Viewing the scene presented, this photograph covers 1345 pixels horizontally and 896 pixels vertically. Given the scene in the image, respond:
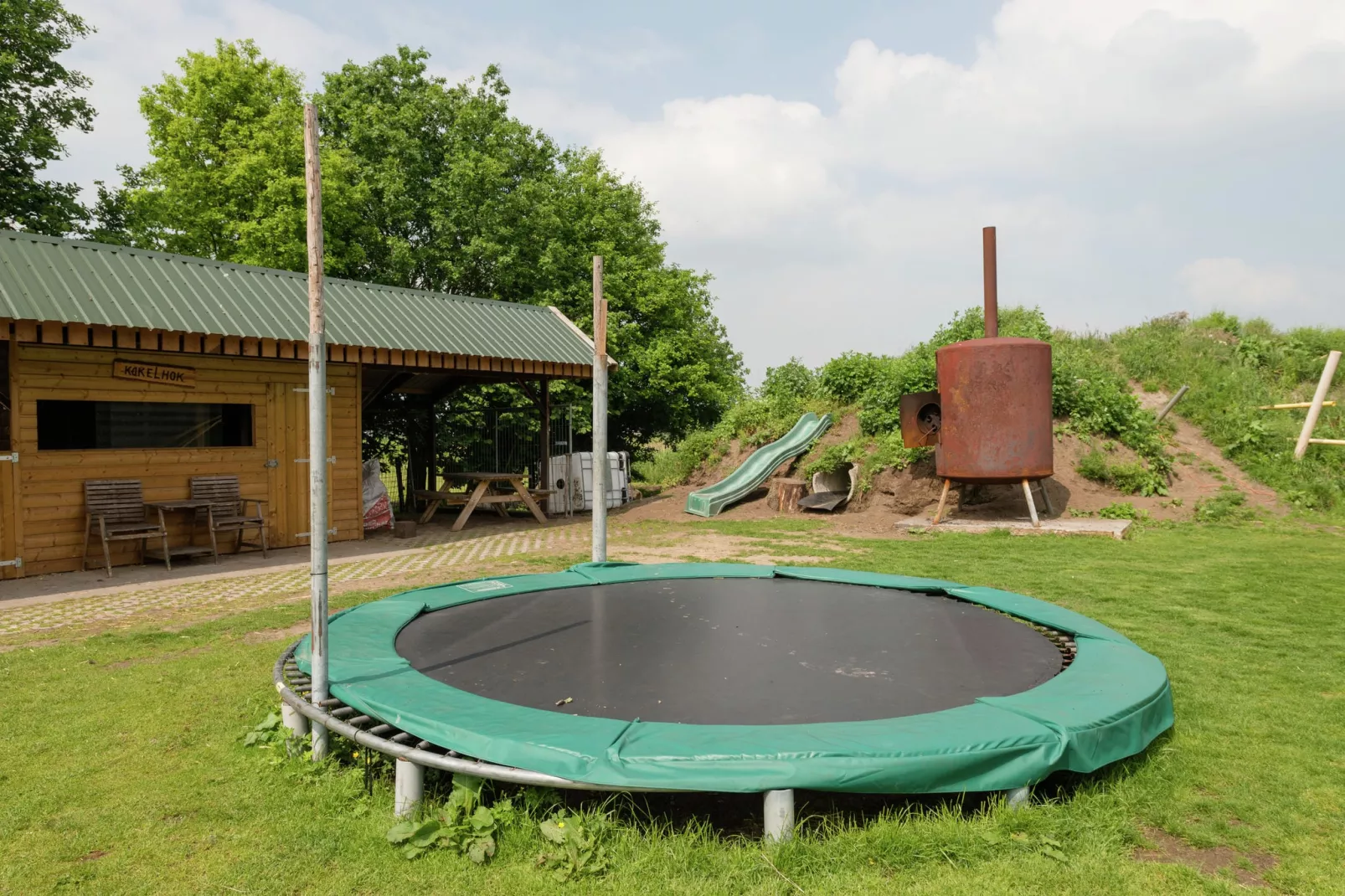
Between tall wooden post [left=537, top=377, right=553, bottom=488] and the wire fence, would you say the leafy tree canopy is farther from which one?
tall wooden post [left=537, top=377, right=553, bottom=488]

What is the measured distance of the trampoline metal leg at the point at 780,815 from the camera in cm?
200

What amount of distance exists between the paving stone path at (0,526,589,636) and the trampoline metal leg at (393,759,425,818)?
11.6 feet

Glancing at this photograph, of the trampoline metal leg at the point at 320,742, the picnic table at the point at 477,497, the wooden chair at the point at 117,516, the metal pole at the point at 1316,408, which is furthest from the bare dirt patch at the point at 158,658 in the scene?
the metal pole at the point at 1316,408

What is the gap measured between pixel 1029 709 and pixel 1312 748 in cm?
110

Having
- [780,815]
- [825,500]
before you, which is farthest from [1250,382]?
[780,815]

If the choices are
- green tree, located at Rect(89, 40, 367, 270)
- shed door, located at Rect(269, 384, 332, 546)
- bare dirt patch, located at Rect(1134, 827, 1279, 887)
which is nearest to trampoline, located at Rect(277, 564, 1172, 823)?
bare dirt patch, located at Rect(1134, 827, 1279, 887)

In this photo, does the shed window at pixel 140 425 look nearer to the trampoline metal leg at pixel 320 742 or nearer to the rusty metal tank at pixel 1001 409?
the trampoline metal leg at pixel 320 742

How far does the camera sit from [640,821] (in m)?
2.16

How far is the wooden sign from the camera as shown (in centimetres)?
670

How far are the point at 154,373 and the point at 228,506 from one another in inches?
50.5

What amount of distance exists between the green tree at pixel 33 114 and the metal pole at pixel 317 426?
15.1 meters

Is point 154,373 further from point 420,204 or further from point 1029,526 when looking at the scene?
point 420,204

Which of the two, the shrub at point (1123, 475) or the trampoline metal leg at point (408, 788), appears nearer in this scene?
the trampoline metal leg at point (408, 788)

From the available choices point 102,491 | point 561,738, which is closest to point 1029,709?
point 561,738
